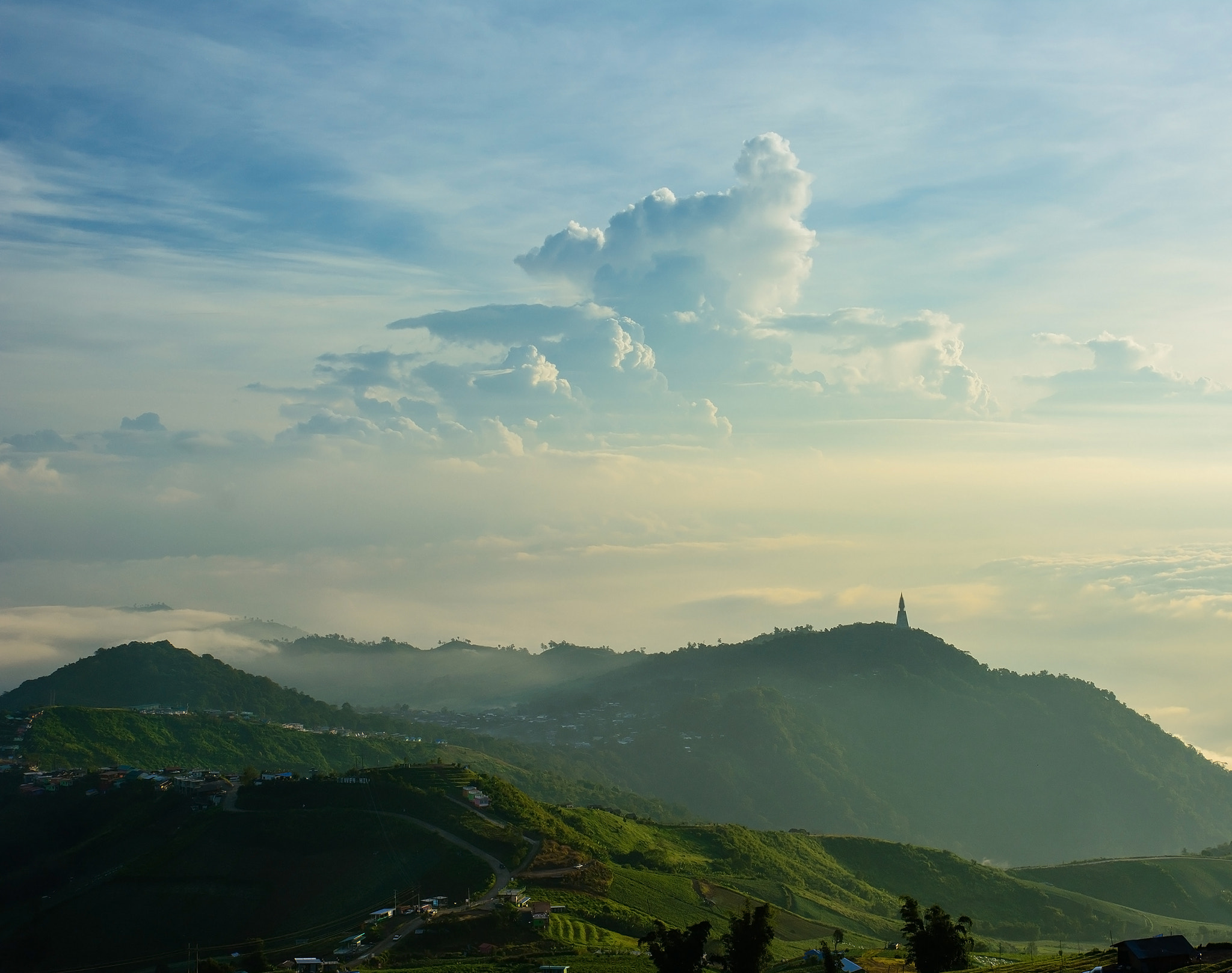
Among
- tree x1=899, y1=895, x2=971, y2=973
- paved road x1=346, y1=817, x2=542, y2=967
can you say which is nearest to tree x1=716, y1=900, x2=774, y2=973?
tree x1=899, y1=895, x2=971, y2=973

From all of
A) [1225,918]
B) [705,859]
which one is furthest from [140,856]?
[1225,918]

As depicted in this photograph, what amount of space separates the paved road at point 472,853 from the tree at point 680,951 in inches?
1127

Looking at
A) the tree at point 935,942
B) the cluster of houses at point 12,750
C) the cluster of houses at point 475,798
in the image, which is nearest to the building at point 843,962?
the tree at point 935,942

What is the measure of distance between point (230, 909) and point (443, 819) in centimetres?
2569

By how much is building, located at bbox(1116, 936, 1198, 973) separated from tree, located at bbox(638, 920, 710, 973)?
26732 mm

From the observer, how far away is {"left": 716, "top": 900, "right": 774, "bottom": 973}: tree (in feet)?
242

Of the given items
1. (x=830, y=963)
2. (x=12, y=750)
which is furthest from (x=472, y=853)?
(x=12, y=750)

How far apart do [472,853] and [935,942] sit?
5454 cm

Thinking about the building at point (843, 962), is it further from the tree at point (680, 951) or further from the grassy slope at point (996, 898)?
the grassy slope at point (996, 898)

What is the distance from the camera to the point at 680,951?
72.3m

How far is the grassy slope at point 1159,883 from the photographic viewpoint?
166 metres

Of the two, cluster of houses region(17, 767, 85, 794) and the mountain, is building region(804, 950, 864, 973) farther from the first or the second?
cluster of houses region(17, 767, 85, 794)

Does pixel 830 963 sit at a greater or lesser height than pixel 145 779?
lesser

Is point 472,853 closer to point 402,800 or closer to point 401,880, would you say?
point 401,880
